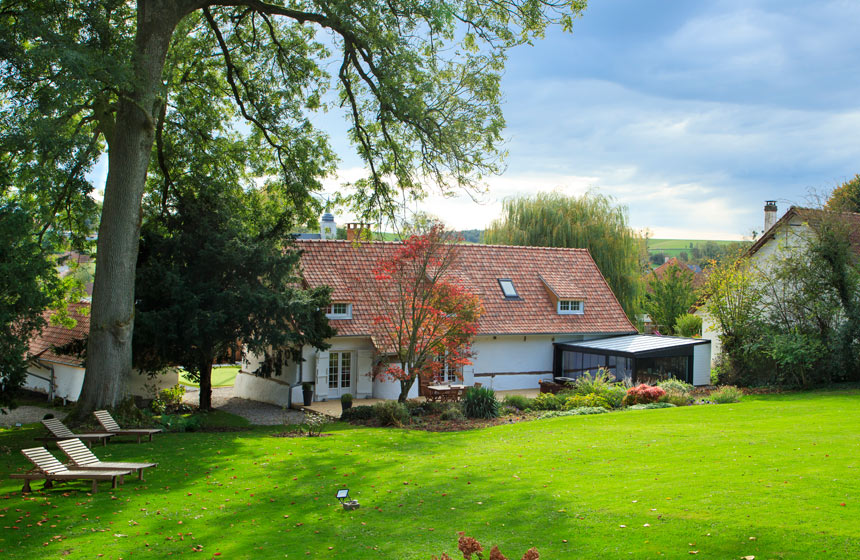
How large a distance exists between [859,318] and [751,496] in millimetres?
19061

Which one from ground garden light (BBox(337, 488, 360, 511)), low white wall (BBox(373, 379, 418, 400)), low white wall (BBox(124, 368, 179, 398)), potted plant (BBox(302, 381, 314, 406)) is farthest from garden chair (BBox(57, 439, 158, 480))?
low white wall (BBox(373, 379, 418, 400))

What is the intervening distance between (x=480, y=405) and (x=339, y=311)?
24.4ft

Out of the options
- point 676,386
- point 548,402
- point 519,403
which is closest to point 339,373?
point 519,403

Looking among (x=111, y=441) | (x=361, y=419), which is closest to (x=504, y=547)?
(x=111, y=441)

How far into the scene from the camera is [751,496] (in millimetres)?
8898

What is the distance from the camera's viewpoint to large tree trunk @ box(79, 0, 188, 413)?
54.0 ft

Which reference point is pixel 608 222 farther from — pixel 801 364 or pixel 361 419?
pixel 361 419

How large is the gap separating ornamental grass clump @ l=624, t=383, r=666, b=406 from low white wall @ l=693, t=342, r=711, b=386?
559 centimetres

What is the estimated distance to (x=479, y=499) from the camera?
381 inches

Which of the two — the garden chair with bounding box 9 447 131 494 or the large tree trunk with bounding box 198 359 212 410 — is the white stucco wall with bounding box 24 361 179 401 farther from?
the garden chair with bounding box 9 447 131 494

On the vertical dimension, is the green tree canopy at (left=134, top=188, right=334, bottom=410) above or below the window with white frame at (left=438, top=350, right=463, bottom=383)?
above

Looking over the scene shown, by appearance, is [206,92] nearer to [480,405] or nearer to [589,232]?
[480,405]

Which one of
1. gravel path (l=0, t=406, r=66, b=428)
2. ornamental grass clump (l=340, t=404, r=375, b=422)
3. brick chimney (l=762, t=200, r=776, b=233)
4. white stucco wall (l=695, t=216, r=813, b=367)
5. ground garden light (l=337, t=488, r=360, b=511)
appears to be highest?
brick chimney (l=762, t=200, r=776, b=233)


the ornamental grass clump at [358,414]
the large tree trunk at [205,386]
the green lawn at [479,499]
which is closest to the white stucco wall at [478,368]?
the large tree trunk at [205,386]
